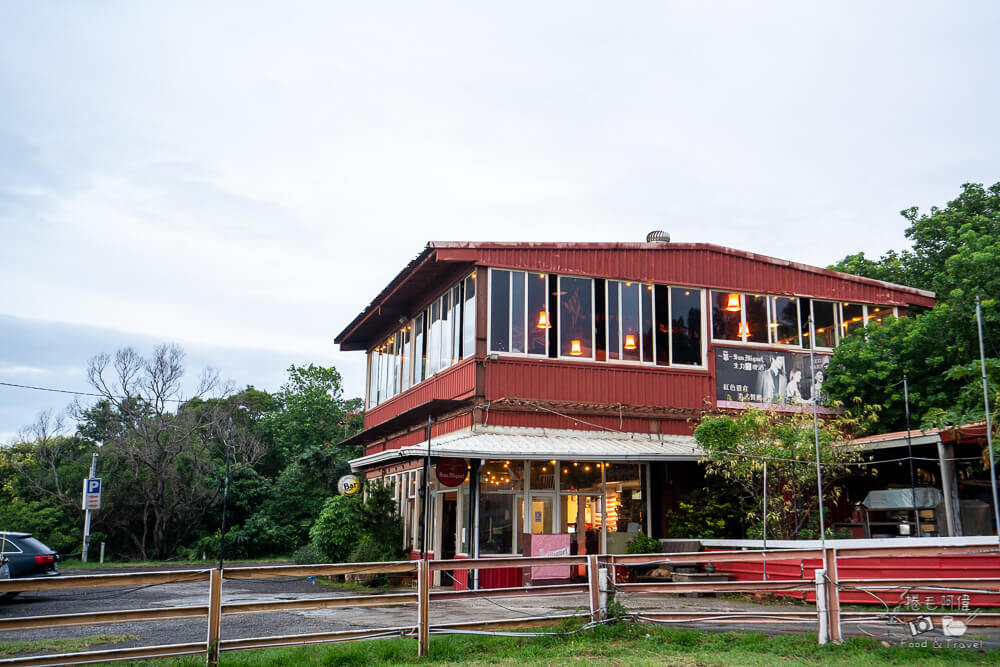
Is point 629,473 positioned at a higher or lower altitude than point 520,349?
lower

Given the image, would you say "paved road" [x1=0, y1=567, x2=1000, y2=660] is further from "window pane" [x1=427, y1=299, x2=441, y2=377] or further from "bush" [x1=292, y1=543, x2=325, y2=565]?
"window pane" [x1=427, y1=299, x2=441, y2=377]

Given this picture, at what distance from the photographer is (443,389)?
20219 mm

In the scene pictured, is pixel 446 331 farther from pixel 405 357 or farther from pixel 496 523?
pixel 496 523

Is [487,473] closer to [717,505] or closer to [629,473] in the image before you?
[629,473]

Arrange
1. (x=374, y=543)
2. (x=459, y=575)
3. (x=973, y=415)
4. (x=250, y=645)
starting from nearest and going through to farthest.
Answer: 1. (x=250, y=645)
2. (x=973, y=415)
3. (x=459, y=575)
4. (x=374, y=543)

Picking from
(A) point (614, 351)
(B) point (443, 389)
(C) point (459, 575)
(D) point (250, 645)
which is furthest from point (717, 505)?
(D) point (250, 645)

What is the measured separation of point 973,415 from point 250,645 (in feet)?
40.2

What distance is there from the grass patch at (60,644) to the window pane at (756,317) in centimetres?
1532

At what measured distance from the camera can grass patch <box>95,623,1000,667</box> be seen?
25.8 ft

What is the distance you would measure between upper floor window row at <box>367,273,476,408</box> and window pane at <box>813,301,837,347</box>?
908 cm

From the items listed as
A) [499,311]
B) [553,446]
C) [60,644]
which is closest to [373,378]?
[499,311]

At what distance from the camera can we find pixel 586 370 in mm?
18859

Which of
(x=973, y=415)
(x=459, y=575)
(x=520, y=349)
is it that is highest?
(x=520, y=349)

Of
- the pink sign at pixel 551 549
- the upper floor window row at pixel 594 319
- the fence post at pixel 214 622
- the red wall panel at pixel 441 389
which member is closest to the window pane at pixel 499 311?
the upper floor window row at pixel 594 319
